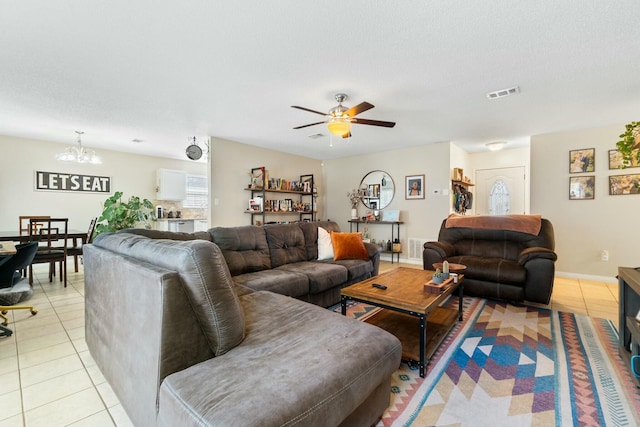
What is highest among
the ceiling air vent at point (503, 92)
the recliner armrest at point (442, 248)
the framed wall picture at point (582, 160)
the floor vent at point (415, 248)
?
the ceiling air vent at point (503, 92)

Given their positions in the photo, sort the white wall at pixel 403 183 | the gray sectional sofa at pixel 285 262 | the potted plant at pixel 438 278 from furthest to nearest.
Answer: the white wall at pixel 403 183 → the gray sectional sofa at pixel 285 262 → the potted plant at pixel 438 278

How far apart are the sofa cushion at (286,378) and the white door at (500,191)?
6023 mm

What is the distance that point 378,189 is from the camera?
6004 mm

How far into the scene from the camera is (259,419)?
31.8 inches

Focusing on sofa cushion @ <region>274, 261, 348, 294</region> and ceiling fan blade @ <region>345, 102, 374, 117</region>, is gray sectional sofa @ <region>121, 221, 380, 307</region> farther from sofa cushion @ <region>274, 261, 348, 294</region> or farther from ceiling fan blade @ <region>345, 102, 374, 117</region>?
ceiling fan blade @ <region>345, 102, 374, 117</region>

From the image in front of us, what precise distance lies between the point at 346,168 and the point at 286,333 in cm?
546

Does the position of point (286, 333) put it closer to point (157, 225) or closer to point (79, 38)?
point (79, 38)

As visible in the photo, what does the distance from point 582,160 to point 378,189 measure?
3277mm

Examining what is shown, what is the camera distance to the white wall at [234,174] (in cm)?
479

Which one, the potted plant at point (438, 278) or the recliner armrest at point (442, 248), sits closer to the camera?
the potted plant at point (438, 278)

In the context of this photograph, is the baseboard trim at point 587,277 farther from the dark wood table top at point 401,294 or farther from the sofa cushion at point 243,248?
the sofa cushion at point 243,248

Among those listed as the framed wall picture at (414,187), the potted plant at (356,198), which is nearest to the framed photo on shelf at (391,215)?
the framed wall picture at (414,187)

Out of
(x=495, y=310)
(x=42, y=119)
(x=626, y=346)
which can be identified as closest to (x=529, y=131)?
(x=495, y=310)

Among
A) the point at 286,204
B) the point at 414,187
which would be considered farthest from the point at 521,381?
the point at 286,204
